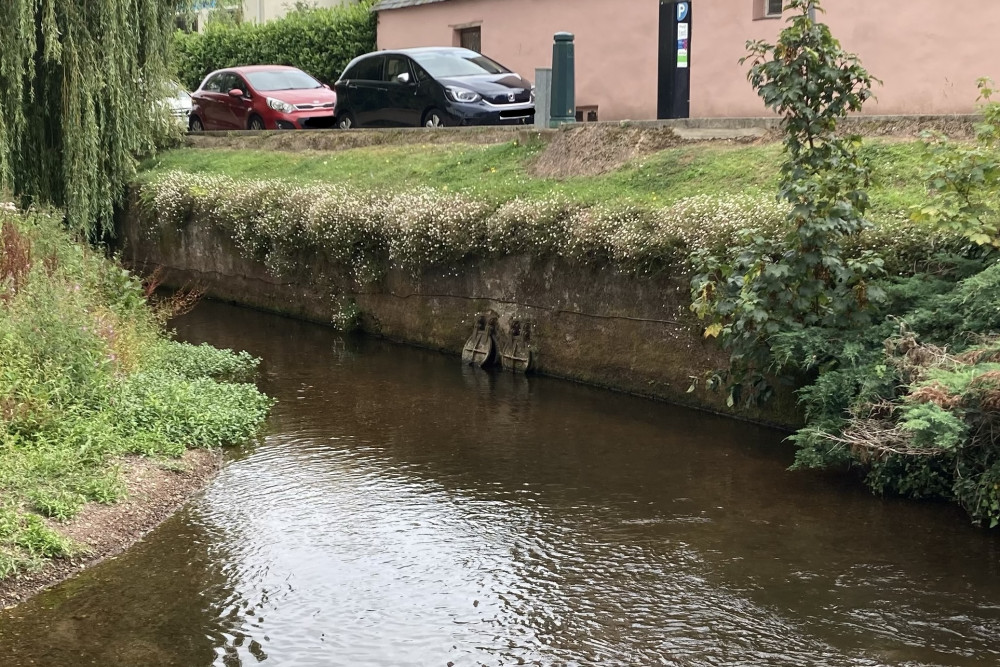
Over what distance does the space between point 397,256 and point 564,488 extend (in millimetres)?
6322

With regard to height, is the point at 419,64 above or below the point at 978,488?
above

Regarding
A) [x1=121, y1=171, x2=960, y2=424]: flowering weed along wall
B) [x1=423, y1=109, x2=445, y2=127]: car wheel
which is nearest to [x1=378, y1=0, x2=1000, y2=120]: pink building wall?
[x1=423, y1=109, x2=445, y2=127]: car wheel

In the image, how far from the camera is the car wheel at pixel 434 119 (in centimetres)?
2073

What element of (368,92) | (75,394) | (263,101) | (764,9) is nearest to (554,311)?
(75,394)

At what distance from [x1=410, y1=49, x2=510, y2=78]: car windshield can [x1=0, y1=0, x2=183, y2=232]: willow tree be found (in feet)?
14.6

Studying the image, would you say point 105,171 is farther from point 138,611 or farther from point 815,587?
point 815,587

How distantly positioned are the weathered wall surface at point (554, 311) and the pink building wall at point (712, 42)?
7695 mm

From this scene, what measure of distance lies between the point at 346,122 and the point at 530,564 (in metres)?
16.9

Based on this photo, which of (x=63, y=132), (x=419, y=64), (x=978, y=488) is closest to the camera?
(x=978, y=488)

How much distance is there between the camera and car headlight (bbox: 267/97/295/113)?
24.8 meters

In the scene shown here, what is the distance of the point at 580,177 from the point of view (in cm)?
1509

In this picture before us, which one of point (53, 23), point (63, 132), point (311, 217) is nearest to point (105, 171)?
point (63, 132)

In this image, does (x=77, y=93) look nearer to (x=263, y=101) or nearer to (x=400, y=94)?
(x=400, y=94)

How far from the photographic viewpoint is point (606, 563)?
7691mm
